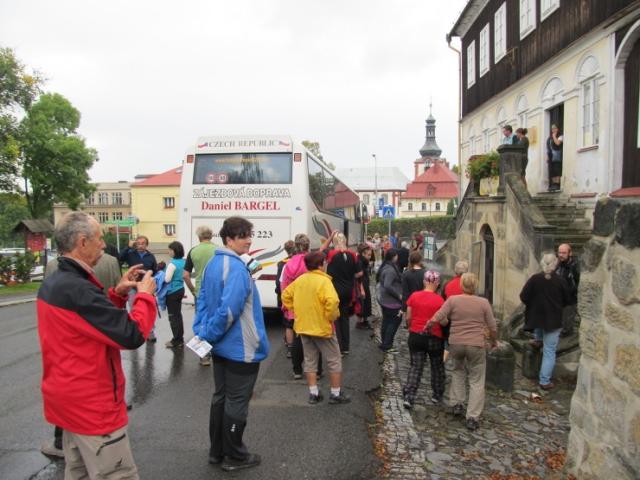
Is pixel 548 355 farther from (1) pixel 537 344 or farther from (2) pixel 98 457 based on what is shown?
(2) pixel 98 457

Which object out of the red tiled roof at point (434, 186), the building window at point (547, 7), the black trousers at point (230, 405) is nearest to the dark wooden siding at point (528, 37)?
the building window at point (547, 7)

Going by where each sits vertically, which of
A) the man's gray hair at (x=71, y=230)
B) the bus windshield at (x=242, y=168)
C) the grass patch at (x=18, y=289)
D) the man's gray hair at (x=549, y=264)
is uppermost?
the bus windshield at (x=242, y=168)

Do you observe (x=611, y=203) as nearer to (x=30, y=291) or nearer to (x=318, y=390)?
(x=318, y=390)

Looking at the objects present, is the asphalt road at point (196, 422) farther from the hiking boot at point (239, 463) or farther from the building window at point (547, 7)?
the building window at point (547, 7)

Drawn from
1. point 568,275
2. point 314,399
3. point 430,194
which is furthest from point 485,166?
point 430,194

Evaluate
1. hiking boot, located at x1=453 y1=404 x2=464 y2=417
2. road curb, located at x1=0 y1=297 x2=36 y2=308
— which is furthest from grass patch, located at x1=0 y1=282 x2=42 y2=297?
hiking boot, located at x1=453 y1=404 x2=464 y2=417

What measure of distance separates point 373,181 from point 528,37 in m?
111

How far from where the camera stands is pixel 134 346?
2717mm

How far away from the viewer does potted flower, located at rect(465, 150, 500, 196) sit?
11805 millimetres

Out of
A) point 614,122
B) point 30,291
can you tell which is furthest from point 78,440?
point 30,291

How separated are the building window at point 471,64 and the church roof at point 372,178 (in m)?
101

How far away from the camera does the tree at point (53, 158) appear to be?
1323 inches

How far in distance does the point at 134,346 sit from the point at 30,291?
17.7 m

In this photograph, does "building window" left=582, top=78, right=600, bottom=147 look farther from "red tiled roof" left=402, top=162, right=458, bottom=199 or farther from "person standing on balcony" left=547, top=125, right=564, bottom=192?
"red tiled roof" left=402, top=162, right=458, bottom=199
